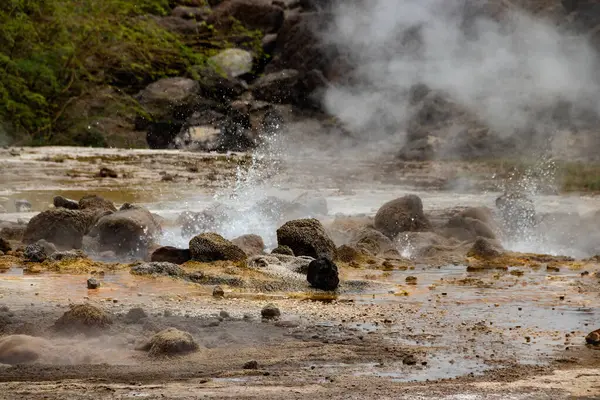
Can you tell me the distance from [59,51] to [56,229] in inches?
528

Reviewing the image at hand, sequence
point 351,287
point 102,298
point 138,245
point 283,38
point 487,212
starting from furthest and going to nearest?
point 283,38, point 487,212, point 138,245, point 351,287, point 102,298

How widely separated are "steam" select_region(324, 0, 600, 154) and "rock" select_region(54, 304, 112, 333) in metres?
19.2

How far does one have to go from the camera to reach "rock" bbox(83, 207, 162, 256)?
30.2ft

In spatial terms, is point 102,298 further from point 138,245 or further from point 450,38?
point 450,38

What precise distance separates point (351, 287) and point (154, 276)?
4.38ft

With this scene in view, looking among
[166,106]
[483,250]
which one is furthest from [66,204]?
[166,106]

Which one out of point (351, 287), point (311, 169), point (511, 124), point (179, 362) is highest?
point (511, 124)

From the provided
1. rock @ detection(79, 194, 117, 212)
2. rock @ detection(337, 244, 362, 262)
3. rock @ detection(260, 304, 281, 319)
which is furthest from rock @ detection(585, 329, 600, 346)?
rock @ detection(79, 194, 117, 212)

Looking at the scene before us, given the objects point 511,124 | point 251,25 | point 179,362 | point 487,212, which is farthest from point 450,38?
point 179,362

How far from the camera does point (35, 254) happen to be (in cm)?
802

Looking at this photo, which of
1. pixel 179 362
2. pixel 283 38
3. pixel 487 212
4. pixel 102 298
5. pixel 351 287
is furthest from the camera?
pixel 283 38

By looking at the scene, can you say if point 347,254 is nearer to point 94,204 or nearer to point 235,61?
point 94,204

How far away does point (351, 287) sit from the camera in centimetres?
746

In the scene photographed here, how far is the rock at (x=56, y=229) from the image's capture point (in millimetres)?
9148
